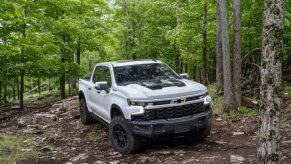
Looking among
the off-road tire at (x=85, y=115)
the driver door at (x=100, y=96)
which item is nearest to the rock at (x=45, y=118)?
the off-road tire at (x=85, y=115)

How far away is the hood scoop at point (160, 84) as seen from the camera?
25.6ft

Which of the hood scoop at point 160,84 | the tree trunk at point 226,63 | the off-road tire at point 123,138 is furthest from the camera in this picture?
the tree trunk at point 226,63

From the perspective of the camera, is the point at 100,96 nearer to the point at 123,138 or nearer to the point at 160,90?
the point at 123,138

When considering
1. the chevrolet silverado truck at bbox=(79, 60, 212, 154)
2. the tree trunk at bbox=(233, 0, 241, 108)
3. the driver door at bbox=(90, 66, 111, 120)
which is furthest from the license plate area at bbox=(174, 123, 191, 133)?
the tree trunk at bbox=(233, 0, 241, 108)

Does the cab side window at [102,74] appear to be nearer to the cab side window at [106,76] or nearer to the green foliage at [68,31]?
the cab side window at [106,76]

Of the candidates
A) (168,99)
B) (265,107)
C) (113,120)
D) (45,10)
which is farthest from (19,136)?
(45,10)

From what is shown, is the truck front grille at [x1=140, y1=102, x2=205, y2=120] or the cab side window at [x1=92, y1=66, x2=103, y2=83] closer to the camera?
the truck front grille at [x1=140, y1=102, x2=205, y2=120]

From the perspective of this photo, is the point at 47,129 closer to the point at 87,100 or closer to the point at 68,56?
the point at 87,100

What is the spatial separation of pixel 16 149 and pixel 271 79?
7235 mm

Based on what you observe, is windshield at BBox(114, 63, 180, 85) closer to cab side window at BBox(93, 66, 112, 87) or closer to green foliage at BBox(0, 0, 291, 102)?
cab side window at BBox(93, 66, 112, 87)

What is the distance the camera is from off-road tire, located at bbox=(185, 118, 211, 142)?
8.02 metres

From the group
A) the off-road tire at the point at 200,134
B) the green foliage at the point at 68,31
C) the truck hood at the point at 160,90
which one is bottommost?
the off-road tire at the point at 200,134

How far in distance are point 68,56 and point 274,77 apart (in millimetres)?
18111

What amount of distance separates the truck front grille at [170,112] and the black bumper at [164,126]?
0.38 ft
